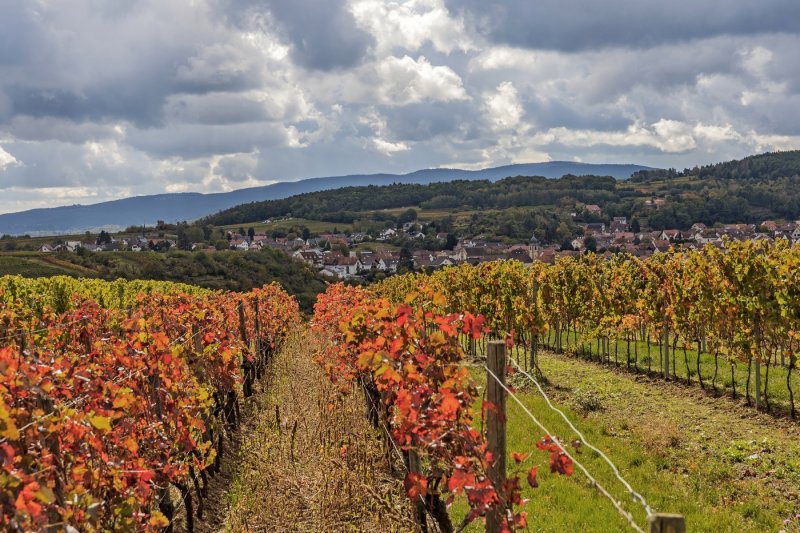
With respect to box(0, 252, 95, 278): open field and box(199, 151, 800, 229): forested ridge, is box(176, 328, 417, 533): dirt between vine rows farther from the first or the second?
box(199, 151, 800, 229): forested ridge

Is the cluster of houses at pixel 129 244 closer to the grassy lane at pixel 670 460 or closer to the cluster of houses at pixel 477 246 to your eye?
the cluster of houses at pixel 477 246

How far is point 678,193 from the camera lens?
545 feet

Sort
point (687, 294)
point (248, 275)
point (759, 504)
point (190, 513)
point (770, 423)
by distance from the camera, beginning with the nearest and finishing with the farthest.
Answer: point (190, 513) < point (759, 504) < point (770, 423) < point (687, 294) < point (248, 275)

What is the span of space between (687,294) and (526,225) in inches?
5117

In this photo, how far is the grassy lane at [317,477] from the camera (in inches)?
250

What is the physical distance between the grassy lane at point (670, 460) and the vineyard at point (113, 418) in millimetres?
A: 3381

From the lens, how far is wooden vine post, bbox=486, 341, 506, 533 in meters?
3.94

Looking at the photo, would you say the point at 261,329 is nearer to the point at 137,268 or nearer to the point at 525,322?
the point at 525,322

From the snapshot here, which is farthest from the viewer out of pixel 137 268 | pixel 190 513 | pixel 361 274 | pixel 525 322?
pixel 361 274

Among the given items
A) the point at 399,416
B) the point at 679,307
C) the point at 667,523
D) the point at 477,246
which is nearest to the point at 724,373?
the point at 679,307

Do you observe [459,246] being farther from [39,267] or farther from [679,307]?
[679,307]

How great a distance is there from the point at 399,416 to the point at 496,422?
50.6 inches

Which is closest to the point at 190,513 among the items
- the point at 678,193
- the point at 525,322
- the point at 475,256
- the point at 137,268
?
the point at 525,322

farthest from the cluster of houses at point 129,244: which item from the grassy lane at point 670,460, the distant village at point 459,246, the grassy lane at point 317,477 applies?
the grassy lane at point 670,460
